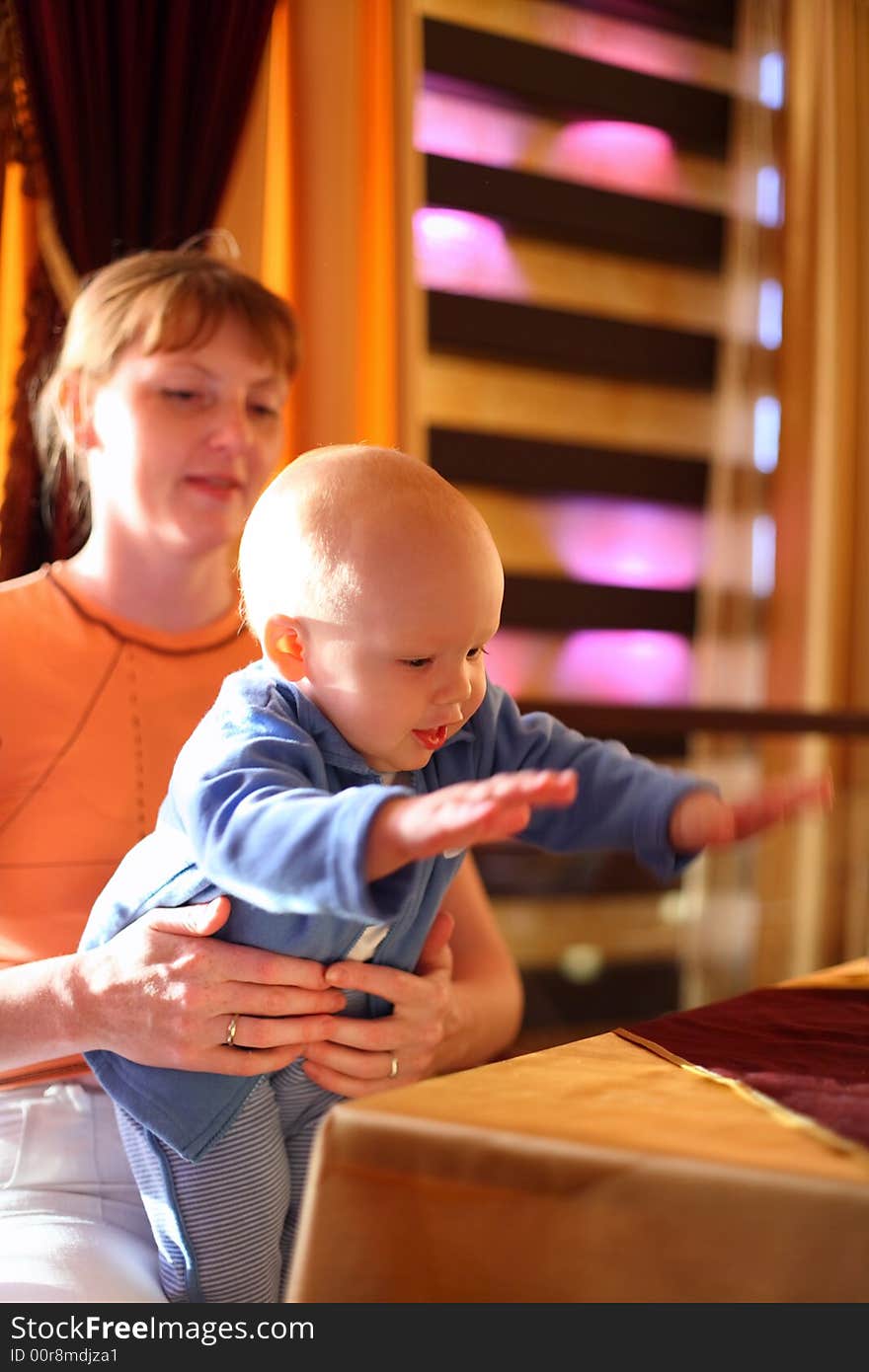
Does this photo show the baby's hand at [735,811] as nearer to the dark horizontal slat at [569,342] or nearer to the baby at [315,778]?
the baby at [315,778]

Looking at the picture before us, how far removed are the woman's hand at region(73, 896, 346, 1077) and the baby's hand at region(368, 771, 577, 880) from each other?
28 centimetres

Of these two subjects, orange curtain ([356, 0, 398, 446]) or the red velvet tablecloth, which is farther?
orange curtain ([356, 0, 398, 446])

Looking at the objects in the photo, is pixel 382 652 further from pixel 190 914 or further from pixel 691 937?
pixel 691 937

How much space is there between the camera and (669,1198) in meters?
0.61

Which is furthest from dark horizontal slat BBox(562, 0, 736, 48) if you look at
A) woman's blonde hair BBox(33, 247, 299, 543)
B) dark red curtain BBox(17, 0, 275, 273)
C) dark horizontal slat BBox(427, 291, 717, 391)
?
woman's blonde hair BBox(33, 247, 299, 543)

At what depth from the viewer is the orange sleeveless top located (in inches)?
47.0

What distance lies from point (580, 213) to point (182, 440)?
2286 millimetres

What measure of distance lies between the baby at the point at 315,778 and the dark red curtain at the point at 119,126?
2.86 feet

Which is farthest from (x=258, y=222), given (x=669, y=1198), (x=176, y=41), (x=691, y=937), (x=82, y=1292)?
(x=691, y=937)

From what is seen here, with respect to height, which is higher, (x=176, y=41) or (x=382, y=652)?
(x=176, y=41)

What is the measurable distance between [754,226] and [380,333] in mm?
1612

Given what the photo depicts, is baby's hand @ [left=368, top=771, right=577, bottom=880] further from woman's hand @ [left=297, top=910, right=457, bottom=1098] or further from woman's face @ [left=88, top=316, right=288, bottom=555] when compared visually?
woman's face @ [left=88, top=316, right=288, bottom=555]

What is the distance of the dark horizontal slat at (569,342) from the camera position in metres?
3.11

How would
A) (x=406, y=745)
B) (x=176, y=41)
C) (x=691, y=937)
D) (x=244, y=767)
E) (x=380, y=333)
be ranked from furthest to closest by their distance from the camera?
1. (x=691, y=937)
2. (x=380, y=333)
3. (x=176, y=41)
4. (x=406, y=745)
5. (x=244, y=767)
